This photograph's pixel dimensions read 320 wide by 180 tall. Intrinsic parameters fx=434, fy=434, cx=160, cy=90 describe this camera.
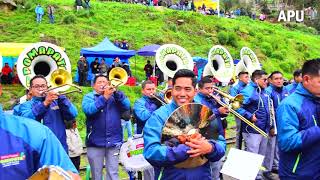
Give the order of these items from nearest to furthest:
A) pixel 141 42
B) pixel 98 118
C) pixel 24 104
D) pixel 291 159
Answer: pixel 291 159 → pixel 24 104 → pixel 98 118 → pixel 141 42

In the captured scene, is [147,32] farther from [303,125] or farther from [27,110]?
[303,125]

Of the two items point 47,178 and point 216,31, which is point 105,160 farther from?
point 216,31

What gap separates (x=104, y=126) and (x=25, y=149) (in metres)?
4.04

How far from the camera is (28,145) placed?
227 cm

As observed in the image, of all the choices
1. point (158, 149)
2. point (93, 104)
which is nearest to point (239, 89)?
point (93, 104)

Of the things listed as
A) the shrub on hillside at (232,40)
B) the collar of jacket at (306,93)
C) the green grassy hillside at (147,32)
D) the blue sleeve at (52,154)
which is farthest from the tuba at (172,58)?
the shrub on hillside at (232,40)

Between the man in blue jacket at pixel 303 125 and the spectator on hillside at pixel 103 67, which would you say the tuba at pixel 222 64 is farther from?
the man in blue jacket at pixel 303 125

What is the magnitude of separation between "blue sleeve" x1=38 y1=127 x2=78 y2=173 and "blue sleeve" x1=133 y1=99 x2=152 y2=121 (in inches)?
171

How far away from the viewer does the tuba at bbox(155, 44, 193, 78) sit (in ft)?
38.0

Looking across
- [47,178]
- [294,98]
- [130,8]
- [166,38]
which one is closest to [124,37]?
[166,38]

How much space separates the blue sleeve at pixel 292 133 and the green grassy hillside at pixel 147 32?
69.7 ft

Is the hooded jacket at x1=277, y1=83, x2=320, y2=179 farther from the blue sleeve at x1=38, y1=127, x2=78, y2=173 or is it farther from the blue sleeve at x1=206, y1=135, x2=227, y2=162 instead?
the blue sleeve at x1=38, y1=127, x2=78, y2=173

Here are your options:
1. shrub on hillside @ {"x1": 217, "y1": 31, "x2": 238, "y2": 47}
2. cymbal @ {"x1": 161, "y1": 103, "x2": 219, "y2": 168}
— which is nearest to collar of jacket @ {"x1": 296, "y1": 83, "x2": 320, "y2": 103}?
cymbal @ {"x1": 161, "y1": 103, "x2": 219, "y2": 168}

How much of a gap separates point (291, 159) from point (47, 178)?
280cm
